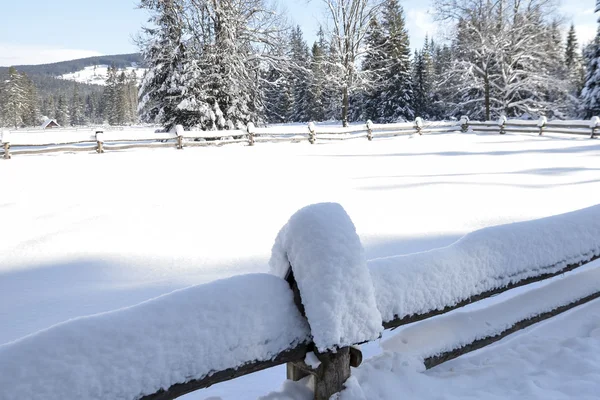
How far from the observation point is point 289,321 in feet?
6.11

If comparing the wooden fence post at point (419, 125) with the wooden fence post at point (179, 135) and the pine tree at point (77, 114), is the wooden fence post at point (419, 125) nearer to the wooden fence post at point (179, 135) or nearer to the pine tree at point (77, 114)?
the wooden fence post at point (179, 135)

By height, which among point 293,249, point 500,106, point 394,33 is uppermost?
point 394,33

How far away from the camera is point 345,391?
2006 millimetres


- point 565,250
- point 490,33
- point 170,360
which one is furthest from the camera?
point 490,33

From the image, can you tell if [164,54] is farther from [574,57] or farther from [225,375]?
[574,57]

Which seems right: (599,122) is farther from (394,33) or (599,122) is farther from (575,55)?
(575,55)

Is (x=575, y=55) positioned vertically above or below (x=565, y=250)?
above

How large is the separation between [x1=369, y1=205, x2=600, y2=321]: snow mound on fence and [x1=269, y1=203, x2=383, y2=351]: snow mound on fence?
234 mm

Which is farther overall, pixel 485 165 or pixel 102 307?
pixel 485 165

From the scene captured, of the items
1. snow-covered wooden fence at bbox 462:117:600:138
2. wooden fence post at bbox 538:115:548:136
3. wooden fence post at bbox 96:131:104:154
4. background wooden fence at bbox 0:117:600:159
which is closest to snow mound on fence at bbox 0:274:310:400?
background wooden fence at bbox 0:117:600:159

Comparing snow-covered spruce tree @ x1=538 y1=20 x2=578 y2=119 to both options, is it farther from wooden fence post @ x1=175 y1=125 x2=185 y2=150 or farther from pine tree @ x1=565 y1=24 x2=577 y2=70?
wooden fence post @ x1=175 y1=125 x2=185 y2=150

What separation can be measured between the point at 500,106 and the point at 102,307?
3303cm

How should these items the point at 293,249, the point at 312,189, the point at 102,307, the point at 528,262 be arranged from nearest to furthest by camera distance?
the point at 293,249 < the point at 528,262 < the point at 102,307 < the point at 312,189

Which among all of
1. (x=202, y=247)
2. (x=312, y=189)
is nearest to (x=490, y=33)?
(x=312, y=189)
